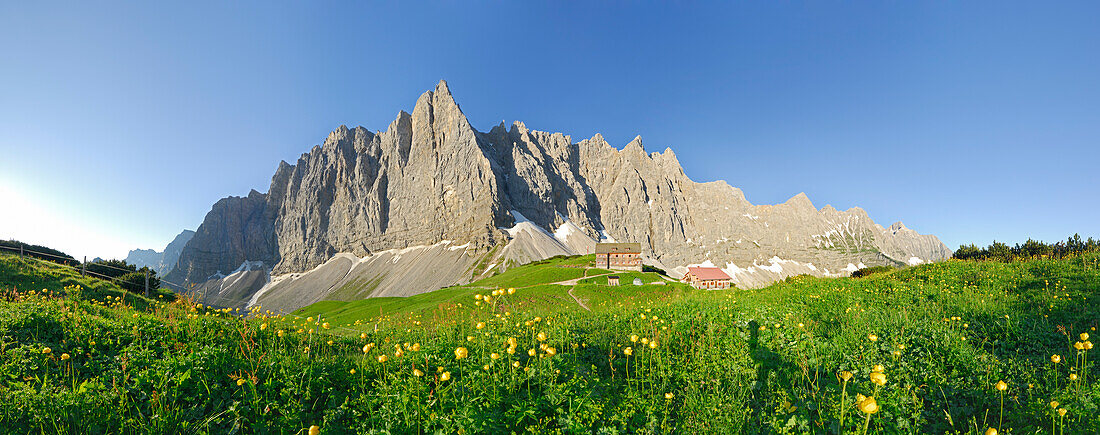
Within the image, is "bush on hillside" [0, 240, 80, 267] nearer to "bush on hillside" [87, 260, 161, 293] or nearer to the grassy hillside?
"bush on hillside" [87, 260, 161, 293]

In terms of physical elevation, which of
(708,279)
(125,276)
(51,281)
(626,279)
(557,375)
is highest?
(557,375)

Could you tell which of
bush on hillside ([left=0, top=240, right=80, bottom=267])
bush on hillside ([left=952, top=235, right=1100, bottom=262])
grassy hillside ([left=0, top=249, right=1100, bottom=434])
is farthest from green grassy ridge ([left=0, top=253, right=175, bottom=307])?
bush on hillside ([left=952, top=235, right=1100, bottom=262])

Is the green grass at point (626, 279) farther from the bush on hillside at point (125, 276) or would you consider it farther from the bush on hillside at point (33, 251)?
the bush on hillside at point (33, 251)

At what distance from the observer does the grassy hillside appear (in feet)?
15.6

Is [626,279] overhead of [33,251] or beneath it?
beneath

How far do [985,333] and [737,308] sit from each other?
4816 mm

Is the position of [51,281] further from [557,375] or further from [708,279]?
[708,279]

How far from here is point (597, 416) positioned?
4.86 metres

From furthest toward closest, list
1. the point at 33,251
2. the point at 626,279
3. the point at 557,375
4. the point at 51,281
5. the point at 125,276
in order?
1. the point at 626,279
2. the point at 33,251
3. the point at 125,276
4. the point at 51,281
5. the point at 557,375

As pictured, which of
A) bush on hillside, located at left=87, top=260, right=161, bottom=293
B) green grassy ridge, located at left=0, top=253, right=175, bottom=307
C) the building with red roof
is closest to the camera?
green grassy ridge, located at left=0, top=253, right=175, bottom=307

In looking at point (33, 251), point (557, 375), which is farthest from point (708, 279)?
point (33, 251)

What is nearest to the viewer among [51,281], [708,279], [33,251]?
[51,281]

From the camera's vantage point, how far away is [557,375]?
17.8ft

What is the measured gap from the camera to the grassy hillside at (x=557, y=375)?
4.77 meters
